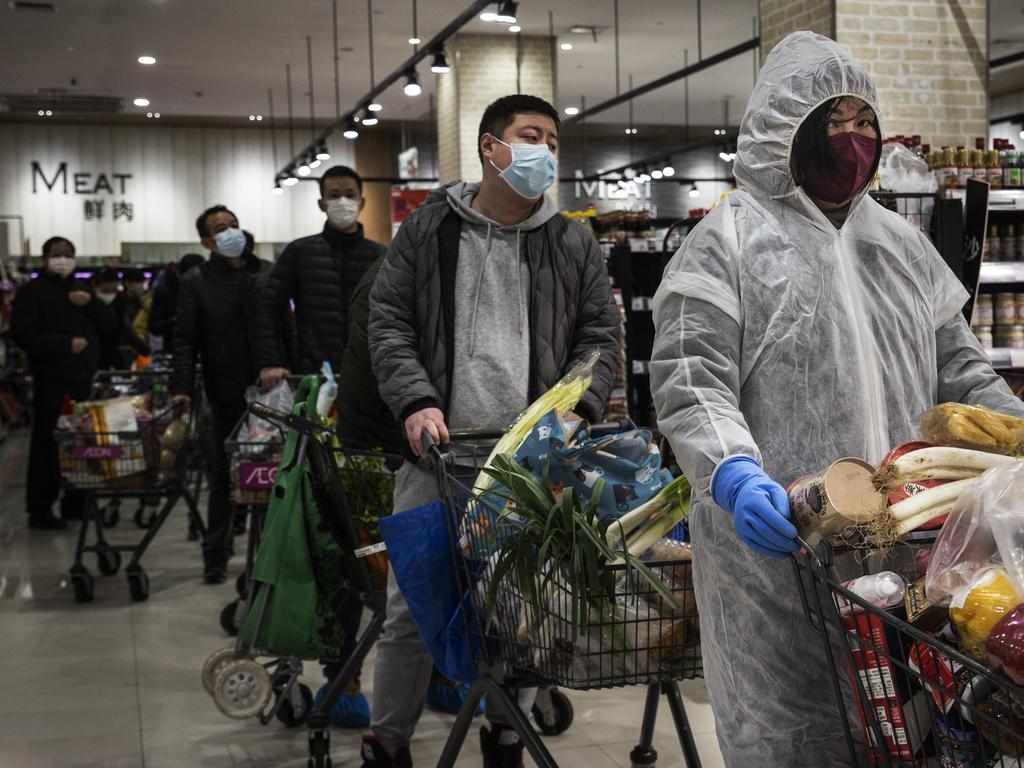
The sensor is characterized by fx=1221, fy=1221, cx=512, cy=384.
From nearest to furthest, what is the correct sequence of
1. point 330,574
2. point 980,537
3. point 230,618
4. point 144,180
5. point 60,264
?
point 980,537 → point 330,574 → point 230,618 → point 60,264 → point 144,180

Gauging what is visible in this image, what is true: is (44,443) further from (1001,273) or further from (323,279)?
(1001,273)

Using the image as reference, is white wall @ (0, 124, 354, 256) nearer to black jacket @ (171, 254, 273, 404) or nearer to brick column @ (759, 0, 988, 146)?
brick column @ (759, 0, 988, 146)

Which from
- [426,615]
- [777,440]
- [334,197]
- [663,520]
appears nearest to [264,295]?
[334,197]

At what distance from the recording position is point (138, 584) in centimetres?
577

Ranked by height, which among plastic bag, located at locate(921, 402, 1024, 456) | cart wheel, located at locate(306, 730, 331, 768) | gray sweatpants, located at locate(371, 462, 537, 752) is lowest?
cart wheel, located at locate(306, 730, 331, 768)

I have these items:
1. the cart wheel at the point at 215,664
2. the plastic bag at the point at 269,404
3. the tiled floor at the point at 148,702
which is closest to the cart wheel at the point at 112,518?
the tiled floor at the point at 148,702

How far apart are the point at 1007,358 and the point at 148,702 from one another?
139 inches

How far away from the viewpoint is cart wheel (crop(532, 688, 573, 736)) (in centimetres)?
380

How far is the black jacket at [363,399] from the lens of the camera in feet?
10.9

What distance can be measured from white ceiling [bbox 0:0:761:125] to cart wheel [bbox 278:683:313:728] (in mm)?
9768

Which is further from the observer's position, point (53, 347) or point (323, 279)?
point (53, 347)

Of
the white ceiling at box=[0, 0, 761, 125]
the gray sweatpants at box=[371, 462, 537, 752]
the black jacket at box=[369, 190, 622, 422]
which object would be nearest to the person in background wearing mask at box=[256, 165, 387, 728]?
the black jacket at box=[369, 190, 622, 422]

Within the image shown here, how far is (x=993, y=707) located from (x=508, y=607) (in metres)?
1.19

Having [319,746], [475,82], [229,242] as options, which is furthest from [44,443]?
[475,82]
